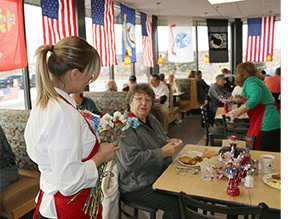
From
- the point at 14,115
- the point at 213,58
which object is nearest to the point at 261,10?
the point at 213,58

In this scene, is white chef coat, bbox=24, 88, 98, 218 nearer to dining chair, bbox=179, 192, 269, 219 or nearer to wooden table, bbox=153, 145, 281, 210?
dining chair, bbox=179, 192, 269, 219

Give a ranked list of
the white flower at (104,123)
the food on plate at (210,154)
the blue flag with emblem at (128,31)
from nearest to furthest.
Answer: the white flower at (104,123) < the food on plate at (210,154) < the blue flag with emblem at (128,31)

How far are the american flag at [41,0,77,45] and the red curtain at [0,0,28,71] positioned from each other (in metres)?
0.80

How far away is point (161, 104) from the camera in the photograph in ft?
22.2

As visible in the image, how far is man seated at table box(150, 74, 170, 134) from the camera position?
6.36 m

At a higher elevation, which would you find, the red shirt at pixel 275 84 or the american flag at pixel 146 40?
the american flag at pixel 146 40

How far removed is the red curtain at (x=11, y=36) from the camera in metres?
3.74

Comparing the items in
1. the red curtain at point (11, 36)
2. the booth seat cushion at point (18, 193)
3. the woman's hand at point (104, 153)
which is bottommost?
the booth seat cushion at point (18, 193)

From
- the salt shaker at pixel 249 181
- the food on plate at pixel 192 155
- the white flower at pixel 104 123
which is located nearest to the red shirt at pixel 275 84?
the food on plate at pixel 192 155

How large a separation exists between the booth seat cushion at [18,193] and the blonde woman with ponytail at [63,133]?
1.66m

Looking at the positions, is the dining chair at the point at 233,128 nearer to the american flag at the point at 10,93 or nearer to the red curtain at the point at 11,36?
the red curtain at the point at 11,36

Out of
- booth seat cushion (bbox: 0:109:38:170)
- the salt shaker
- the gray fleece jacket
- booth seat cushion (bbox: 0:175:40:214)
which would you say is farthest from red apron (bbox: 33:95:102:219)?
booth seat cushion (bbox: 0:109:38:170)

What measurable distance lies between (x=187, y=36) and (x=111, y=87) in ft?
17.3
